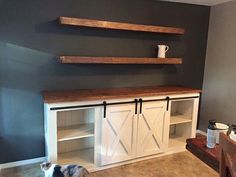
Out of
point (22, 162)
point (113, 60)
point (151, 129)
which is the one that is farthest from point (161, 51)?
point (22, 162)

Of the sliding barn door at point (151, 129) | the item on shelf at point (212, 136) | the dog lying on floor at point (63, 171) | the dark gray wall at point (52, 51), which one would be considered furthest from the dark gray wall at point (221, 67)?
the dog lying on floor at point (63, 171)

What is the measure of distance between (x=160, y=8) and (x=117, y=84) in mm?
1290

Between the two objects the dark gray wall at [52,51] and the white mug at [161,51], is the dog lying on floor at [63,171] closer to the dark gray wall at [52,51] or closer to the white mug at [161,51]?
the dark gray wall at [52,51]

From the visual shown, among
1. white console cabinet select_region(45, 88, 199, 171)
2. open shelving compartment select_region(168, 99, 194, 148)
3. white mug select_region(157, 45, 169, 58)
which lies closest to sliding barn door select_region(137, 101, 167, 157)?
white console cabinet select_region(45, 88, 199, 171)

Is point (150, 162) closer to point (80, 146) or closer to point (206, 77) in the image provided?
point (80, 146)

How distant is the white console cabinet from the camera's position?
2496 millimetres

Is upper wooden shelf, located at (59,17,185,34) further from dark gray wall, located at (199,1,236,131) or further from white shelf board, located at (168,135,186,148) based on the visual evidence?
white shelf board, located at (168,135,186,148)

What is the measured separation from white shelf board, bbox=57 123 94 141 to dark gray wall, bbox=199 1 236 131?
2.10 m

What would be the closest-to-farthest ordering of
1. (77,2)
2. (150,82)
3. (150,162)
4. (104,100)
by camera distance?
1. (104,100)
2. (77,2)
3. (150,162)
4. (150,82)

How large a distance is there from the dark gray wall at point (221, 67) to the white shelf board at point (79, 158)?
2138mm

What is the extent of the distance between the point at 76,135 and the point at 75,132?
0.08 meters

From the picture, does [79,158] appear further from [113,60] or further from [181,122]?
[181,122]

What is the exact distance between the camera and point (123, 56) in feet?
10.2

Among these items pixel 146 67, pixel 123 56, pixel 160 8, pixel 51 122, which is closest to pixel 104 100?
pixel 51 122
